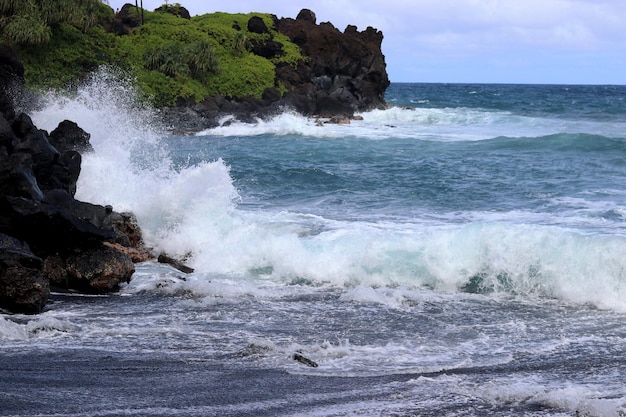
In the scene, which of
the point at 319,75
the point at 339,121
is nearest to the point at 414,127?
the point at 339,121

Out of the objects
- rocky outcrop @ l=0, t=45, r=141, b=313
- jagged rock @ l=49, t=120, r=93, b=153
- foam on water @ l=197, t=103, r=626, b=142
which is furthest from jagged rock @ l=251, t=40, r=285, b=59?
rocky outcrop @ l=0, t=45, r=141, b=313

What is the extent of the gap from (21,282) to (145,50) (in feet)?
127

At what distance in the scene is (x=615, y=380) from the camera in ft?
27.1

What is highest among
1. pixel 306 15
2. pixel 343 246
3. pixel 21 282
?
pixel 306 15

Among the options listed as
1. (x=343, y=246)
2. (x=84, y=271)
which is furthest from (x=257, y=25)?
(x=84, y=271)

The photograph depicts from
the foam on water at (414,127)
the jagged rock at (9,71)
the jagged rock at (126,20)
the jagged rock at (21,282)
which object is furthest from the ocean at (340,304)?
the jagged rock at (126,20)

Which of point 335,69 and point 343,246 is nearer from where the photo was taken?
point 343,246

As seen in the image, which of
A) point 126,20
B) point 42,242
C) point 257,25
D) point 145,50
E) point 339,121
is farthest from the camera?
point 257,25

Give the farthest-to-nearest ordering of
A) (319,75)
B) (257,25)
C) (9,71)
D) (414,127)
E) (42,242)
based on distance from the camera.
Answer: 1. (257,25)
2. (319,75)
3. (414,127)
4. (9,71)
5. (42,242)

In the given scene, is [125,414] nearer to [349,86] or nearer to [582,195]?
[582,195]

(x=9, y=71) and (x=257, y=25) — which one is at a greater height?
(x=257, y=25)

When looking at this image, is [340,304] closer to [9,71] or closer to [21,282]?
[21,282]

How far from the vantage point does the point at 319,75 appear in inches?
2114

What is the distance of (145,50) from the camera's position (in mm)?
47250
